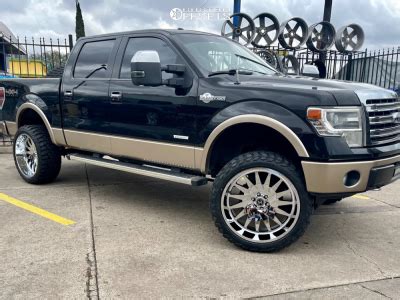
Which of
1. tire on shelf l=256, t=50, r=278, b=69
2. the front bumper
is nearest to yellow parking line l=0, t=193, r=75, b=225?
the front bumper

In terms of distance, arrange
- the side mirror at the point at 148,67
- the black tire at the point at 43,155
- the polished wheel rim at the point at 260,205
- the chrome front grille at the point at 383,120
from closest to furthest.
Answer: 1. the chrome front grille at the point at 383,120
2. the polished wheel rim at the point at 260,205
3. the side mirror at the point at 148,67
4. the black tire at the point at 43,155

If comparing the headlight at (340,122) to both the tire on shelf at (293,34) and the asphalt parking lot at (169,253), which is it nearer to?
the asphalt parking lot at (169,253)

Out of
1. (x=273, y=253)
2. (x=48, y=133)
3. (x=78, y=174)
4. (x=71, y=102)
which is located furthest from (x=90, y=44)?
(x=273, y=253)

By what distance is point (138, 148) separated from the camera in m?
4.46

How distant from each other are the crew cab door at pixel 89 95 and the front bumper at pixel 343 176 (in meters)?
2.44

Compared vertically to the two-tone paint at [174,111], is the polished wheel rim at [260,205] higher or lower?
lower

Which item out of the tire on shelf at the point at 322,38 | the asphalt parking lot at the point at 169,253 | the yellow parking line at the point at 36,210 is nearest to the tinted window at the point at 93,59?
the asphalt parking lot at the point at 169,253

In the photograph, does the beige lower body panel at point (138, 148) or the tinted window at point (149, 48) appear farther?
the tinted window at point (149, 48)

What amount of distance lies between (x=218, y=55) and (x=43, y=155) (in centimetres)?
278

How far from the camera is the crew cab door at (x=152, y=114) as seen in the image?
4.01m

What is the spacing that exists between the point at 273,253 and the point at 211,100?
4.87ft

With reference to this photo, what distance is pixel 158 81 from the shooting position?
Answer: 13.0 feet

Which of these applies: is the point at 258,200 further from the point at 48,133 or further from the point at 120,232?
the point at 48,133

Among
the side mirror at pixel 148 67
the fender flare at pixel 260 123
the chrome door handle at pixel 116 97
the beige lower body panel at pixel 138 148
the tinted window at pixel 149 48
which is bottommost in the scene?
the beige lower body panel at pixel 138 148
